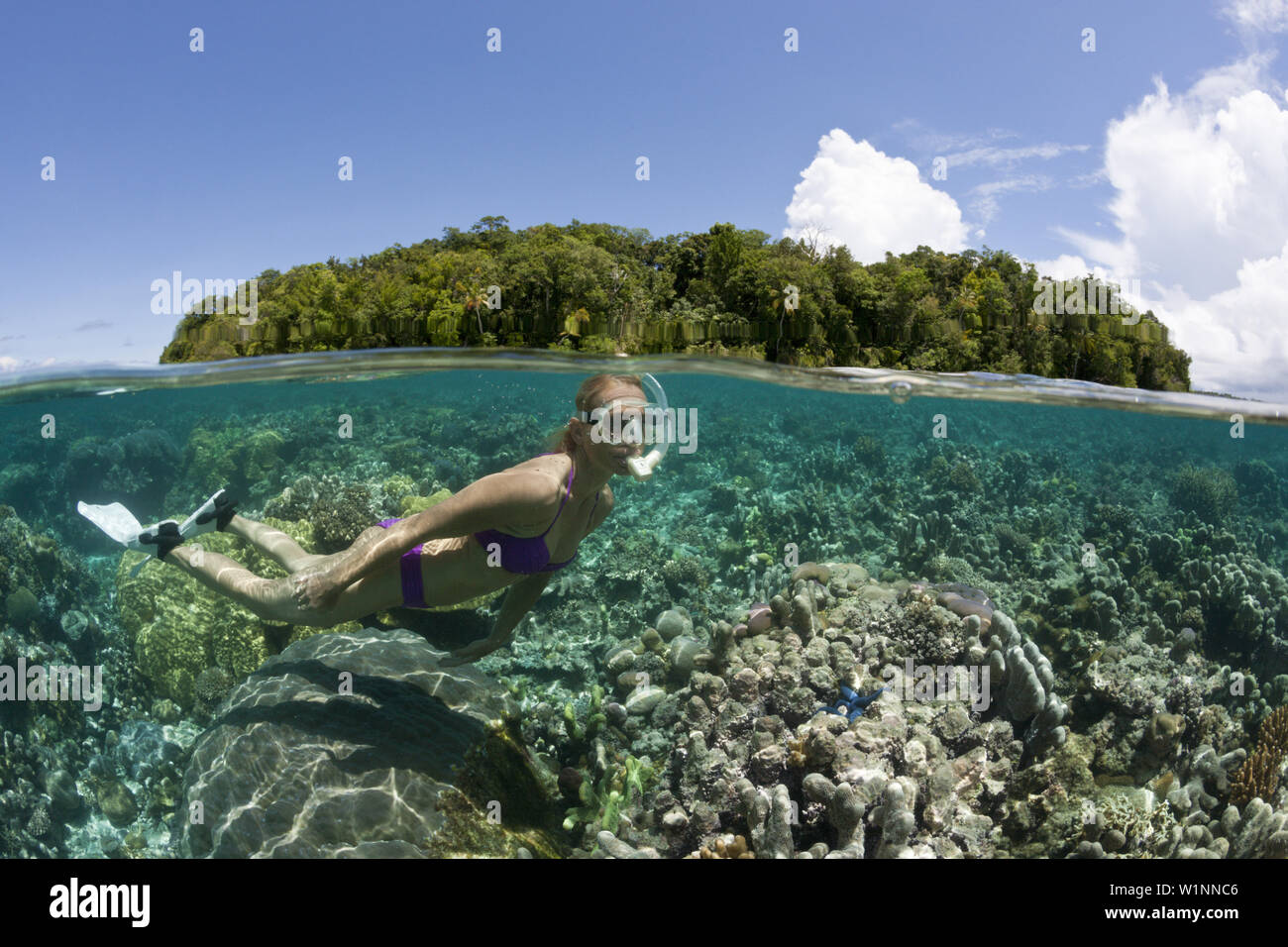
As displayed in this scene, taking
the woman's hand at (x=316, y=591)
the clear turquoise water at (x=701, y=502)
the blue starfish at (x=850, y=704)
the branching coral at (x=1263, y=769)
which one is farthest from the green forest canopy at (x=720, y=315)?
the woman's hand at (x=316, y=591)

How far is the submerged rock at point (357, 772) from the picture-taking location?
3906mm

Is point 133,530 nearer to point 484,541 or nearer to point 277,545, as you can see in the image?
point 277,545

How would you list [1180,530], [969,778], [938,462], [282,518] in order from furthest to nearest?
[938,462]
[1180,530]
[282,518]
[969,778]

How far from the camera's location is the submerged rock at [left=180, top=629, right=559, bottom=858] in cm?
391

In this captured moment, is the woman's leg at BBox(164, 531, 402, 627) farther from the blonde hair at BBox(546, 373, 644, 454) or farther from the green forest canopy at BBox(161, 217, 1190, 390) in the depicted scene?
the green forest canopy at BBox(161, 217, 1190, 390)

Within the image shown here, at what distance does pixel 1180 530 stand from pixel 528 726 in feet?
31.7

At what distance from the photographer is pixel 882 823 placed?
4012 mm

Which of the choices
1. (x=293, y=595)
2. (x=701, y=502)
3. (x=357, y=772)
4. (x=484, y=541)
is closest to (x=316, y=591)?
(x=293, y=595)

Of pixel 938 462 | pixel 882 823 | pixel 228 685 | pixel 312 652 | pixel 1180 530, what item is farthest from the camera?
pixel 938 462

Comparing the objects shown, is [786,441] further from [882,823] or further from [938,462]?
[882,823]

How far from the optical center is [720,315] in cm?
5128

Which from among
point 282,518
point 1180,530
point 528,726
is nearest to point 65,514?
point 282,518

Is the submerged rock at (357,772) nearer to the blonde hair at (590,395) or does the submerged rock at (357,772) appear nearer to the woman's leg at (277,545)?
the woman's leg at (277,545)

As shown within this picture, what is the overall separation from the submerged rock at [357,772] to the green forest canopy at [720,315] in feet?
147
